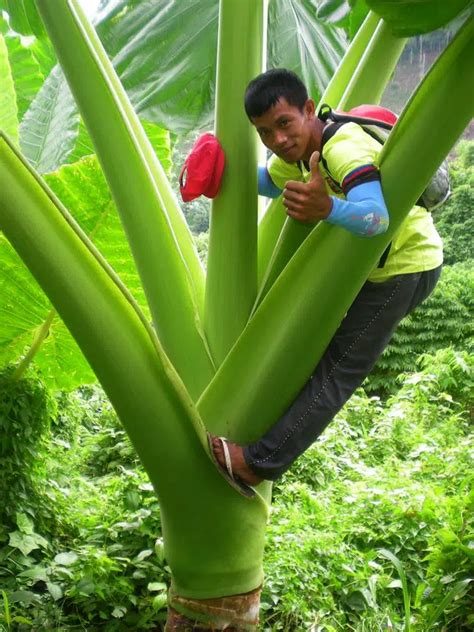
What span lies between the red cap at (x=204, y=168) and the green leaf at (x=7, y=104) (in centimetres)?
54

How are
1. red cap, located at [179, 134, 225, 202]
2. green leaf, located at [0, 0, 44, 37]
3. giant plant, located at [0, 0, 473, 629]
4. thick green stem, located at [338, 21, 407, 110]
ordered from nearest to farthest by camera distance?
giant plant, located at [0, 0, 473, 629], red cap, located at [179, 134, 225, 202], thick green stem, located at [338, 21, 407, 110], green leaf, located at [0, 0, 44, 37]

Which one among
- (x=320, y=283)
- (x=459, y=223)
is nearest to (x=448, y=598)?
(x=320, y=283)

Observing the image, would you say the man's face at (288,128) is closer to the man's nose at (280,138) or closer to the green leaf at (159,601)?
the man's nose at (280,138)

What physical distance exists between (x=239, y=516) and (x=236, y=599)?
160 mm

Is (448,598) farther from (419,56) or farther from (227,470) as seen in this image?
(419,56)

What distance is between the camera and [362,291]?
4.70ft

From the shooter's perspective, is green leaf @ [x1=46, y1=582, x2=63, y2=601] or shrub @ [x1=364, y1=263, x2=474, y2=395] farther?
shrub @ [x1=364, y1=263, x2=474, y2=395]

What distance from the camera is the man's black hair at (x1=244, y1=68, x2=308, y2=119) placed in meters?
1.30

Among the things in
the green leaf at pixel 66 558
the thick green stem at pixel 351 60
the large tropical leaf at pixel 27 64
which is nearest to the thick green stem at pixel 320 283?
the thick green stem at pixel 351 60

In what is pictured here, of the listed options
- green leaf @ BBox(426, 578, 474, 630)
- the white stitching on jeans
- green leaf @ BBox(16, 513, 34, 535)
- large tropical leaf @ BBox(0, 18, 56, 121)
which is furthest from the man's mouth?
green leaf @ BBox(16, 513, 34, 535)

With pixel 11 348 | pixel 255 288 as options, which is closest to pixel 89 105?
pixel 255 288

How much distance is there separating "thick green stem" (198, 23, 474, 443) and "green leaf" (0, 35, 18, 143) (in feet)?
2.86

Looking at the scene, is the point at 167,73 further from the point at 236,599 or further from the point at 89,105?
the point at 236,599

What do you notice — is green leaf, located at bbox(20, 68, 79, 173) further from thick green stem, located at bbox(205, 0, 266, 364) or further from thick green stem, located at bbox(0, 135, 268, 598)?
thick green stem, located at bbox(0, 135, 268, 598)
